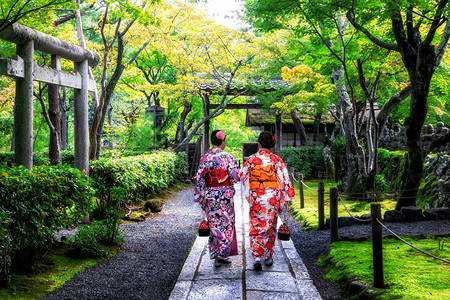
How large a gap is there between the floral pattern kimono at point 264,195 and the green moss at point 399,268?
0.90m

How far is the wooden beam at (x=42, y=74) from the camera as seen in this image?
19.1 feet

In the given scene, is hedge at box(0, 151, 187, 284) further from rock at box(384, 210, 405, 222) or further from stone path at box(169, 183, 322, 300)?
rock at box(384, 210, 405, 222)

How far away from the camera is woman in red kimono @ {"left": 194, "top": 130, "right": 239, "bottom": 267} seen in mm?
4984

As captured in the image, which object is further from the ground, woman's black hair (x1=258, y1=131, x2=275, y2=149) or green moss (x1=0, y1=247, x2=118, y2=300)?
woman's black hair (x1=258, y1=131, x2=275, y2=149)

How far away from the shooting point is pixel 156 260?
557cm

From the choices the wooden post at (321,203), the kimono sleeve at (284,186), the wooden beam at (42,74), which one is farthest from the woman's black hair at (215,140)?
the wooden beam at (42,74)

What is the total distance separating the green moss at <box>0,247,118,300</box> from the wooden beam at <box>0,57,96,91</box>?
9.34 ft

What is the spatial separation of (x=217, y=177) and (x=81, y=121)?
3951 millimetres

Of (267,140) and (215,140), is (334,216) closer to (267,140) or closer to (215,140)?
(267,140)

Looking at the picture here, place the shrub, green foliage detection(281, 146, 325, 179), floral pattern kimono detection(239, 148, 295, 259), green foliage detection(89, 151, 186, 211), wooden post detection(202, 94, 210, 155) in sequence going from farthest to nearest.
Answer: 1. green foliage detection(281, 146, 325, 179)
2. wooden post detection(202, 94, 210, 155)
3. the shrub
4. green foliage detection(89, 151, 186, 211)
5. floral pattern kimono detection(239, 148, 295, 259)

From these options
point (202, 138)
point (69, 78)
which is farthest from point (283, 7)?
point (202, 138)

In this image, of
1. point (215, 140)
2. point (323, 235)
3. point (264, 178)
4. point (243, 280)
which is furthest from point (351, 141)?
point (243, 280)

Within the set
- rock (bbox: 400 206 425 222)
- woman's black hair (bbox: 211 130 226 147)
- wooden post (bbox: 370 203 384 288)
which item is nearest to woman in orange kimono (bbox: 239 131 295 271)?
woman's black hair (bbox: 211 130 226 147)

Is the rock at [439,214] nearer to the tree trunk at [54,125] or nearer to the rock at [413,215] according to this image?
the rock at [413,215]
